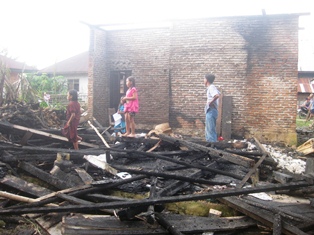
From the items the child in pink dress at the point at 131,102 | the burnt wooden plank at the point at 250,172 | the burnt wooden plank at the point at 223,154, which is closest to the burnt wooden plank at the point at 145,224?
the burnt wooden plank at the point at 250,172

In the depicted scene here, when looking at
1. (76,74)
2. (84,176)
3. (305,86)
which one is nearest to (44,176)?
(84,176)

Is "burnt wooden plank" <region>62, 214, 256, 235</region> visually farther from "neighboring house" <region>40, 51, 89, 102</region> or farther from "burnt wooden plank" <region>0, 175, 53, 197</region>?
"neighboring house" <region>40, 51, 89, 102</region>

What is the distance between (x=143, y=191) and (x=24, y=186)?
172 cm

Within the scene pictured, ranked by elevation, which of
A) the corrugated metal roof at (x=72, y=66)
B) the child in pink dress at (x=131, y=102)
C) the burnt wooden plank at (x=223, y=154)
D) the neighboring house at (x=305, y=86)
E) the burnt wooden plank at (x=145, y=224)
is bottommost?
the burnt wooden plank at (x=145, y=224)

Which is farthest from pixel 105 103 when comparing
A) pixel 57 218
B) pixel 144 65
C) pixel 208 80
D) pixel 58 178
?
pixel 57 218

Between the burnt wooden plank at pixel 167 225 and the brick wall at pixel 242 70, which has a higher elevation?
the brick wall at pixel 242 70

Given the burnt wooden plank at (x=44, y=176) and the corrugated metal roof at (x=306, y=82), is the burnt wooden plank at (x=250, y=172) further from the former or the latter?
the corrugated metal roof at (x=306, y=82)

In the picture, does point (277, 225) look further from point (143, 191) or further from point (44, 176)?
point (44, 176)

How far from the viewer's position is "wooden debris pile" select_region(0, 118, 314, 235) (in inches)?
114

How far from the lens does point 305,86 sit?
26547mm

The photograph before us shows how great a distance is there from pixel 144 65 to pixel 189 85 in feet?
8.63

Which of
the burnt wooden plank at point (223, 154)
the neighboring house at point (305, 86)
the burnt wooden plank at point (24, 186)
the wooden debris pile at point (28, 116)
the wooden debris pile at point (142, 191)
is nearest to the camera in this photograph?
the wooden debris pile at point (142, 191)

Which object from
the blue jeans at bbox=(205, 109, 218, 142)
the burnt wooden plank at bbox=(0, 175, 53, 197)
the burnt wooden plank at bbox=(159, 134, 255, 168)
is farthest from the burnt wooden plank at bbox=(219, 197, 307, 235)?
the blue jeans at bbox=(205, 109, 218, 142)

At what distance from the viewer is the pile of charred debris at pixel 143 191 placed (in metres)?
2.91
